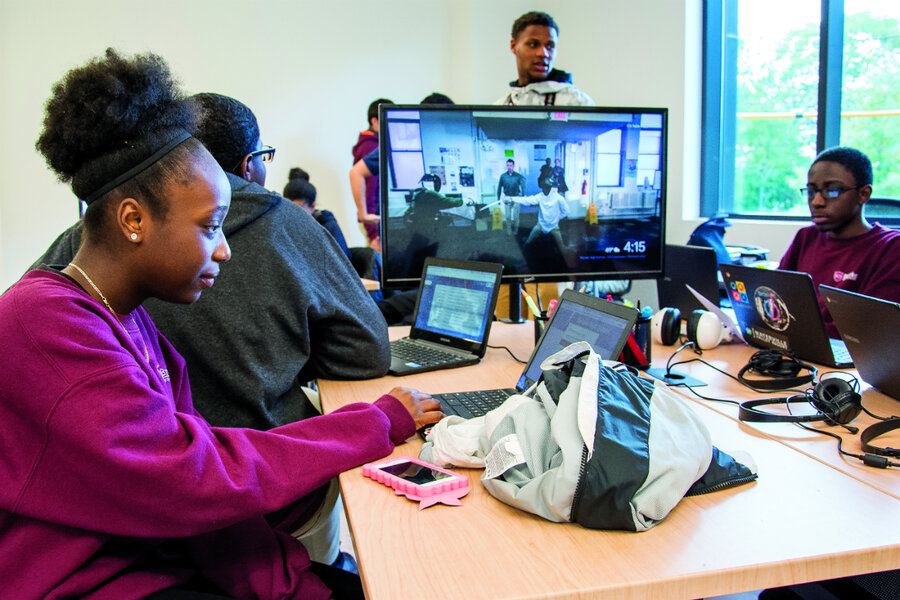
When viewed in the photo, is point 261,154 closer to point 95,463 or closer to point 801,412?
point 95,463

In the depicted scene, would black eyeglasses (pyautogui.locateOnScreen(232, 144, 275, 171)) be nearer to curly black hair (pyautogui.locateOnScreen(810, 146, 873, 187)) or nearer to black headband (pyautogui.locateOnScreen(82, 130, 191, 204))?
black headband (pyautogui.locateOnScreen(82, 130, 191, 204))

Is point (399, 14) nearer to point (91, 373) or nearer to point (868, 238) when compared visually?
point (868, 238)

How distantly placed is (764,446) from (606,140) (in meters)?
0.98

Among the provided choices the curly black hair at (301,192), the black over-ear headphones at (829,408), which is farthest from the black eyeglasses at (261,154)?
the curly black hair at (301,192)

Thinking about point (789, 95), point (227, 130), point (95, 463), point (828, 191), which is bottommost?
point (95, 463)

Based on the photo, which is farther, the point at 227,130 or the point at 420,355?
the point at 420,355

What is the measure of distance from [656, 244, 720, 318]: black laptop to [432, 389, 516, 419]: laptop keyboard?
2.69ft

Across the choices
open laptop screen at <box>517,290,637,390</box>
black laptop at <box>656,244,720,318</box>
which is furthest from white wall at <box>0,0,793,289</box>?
open laptop screen at <box>517,290,637,390</box>

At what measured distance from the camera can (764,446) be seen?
1163 mm

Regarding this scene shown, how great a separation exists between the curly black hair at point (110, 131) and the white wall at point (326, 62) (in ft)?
11.7

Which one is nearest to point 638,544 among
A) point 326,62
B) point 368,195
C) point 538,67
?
point 538,67

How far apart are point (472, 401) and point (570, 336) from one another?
0.75ft

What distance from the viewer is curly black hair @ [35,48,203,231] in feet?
3.14

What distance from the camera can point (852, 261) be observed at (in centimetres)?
229
